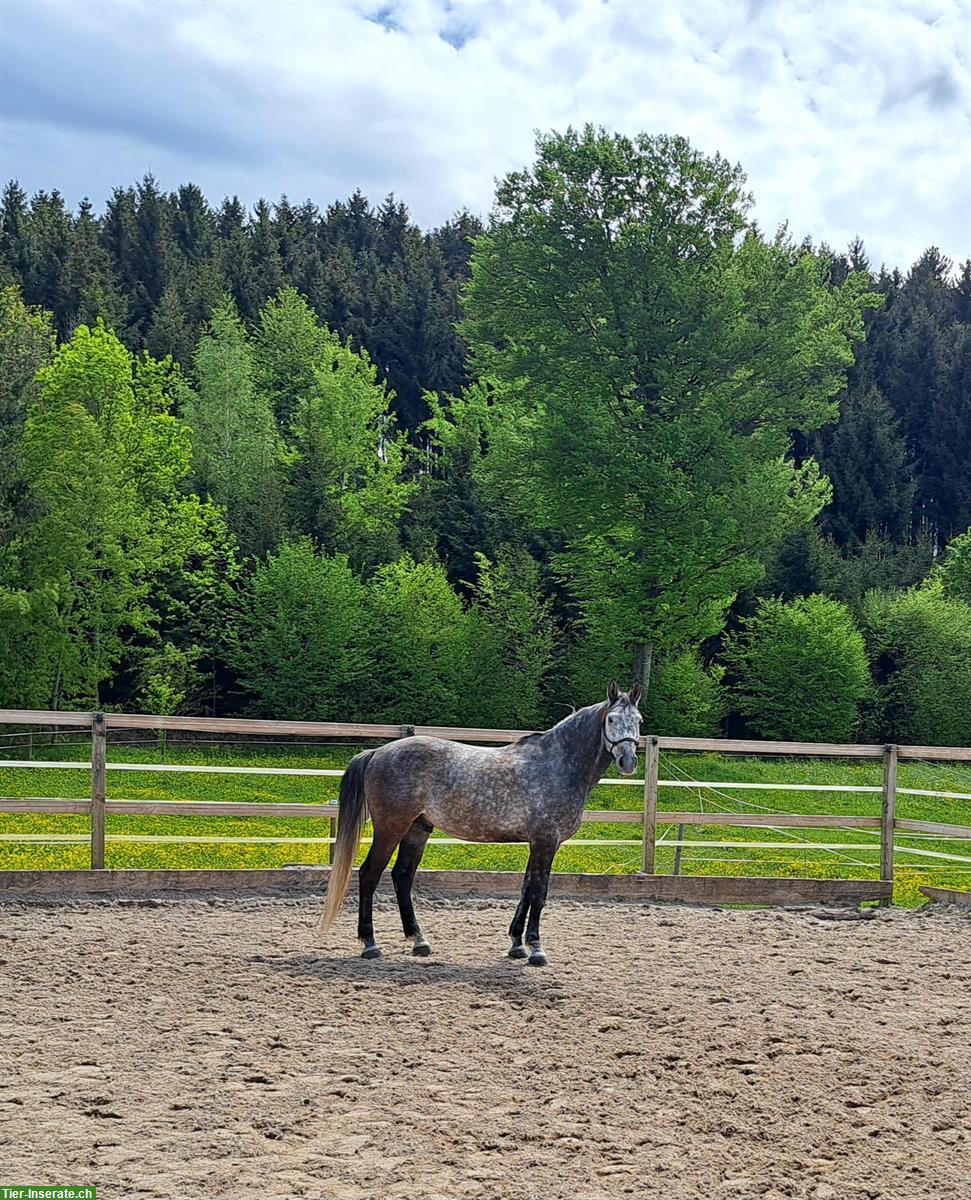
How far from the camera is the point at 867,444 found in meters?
48.9

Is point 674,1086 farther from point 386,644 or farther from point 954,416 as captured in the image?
point 954,416

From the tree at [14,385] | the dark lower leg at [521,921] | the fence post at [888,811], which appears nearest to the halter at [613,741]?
the dark lower leg at [521,921]

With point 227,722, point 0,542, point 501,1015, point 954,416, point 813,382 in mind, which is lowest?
point 501,1015

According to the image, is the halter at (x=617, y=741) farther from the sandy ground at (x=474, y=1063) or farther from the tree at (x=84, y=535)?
the tree at (x=84, y=535)

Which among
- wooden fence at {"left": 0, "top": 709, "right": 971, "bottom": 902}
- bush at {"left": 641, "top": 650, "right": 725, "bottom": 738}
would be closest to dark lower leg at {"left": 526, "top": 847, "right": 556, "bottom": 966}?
wooden fence at {"left": 0, "top": 709, "right": 971, "bottom": 902}

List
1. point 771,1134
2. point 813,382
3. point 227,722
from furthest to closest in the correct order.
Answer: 1. point 813,382
2. point 227,722
3. point 771,1134

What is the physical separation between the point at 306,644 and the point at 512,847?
496 inches

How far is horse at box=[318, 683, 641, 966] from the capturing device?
734 centimetres

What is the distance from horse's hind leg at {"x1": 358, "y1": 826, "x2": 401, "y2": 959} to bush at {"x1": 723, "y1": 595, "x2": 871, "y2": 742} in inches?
817

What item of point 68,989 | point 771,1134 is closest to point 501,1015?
point 771,1134

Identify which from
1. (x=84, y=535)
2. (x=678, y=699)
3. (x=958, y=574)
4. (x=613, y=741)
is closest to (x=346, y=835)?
(x=613, y=741)

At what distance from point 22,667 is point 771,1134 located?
73.2ft

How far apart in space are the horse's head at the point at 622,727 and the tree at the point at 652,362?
17191 mm

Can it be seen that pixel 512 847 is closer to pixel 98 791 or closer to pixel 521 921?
pixel 98 791
